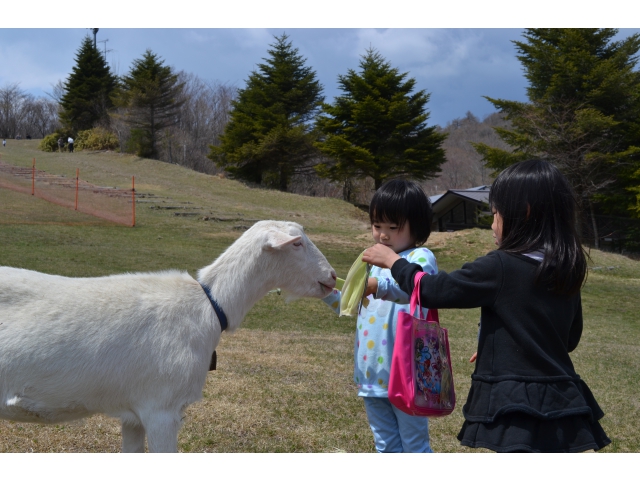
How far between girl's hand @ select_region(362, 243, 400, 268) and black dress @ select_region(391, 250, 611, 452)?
6.0 inches

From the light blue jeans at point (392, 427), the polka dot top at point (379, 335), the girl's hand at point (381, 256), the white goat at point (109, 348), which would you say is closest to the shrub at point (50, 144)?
the white goat at point (109, 348)

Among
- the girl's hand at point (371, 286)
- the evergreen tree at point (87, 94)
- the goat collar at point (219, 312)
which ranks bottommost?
the goat collar at point (219, 312)

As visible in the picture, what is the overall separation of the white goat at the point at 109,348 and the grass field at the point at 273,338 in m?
1.45

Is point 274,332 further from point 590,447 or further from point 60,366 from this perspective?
point 590,447

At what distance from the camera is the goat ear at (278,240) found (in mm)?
3486

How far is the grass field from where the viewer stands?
4.82m

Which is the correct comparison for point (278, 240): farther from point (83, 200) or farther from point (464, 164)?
point (464, 164)

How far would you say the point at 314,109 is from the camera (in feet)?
149

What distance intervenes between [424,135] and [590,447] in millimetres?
39097

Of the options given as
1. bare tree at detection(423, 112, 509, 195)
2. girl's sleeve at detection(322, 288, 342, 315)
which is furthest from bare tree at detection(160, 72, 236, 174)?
girl's sleeve at detection(322, 288, 342, 315)

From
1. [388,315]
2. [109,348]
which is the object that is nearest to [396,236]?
[388,315]

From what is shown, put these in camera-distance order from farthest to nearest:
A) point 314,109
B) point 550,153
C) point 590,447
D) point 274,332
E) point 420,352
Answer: point 314,109 < point 550,153 < point 274,332 < point 420,352 < point 590,447

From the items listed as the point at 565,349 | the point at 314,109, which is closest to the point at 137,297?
the point at 565,349

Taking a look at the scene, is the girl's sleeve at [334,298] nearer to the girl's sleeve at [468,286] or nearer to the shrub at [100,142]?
the girl's sleeve at [468,286]
